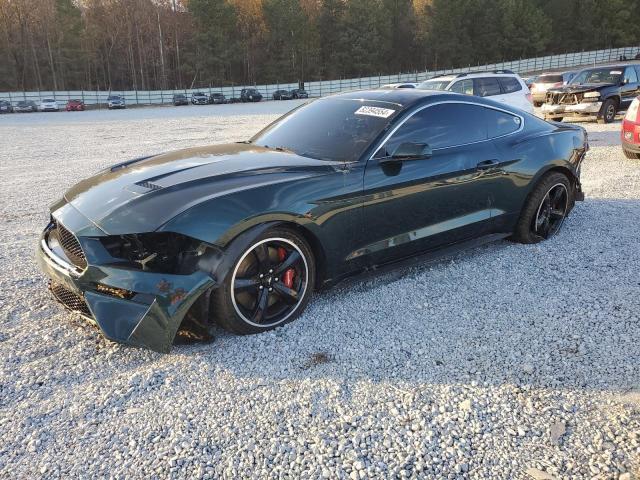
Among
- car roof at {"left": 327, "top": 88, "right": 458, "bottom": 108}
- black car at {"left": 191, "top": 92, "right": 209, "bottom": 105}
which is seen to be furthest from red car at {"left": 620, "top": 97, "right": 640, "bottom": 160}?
black car at {"left": 191, "top": 92, "right": 209, "bottom": 105}

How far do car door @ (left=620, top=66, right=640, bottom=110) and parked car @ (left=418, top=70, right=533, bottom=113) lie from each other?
134 inches

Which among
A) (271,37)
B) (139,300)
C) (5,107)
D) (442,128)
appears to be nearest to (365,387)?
(139,300)

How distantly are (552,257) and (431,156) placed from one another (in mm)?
1640

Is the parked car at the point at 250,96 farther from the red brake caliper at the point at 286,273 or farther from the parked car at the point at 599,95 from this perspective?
the red brake caliper at the point at 286,273

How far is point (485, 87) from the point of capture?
41.9 ft

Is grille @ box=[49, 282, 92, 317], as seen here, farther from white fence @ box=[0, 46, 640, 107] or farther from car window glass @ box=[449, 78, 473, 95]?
white fence @ box=[0, 46, 640, 107]

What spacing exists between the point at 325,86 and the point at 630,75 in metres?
47.9

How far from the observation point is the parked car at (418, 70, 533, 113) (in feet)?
41.4

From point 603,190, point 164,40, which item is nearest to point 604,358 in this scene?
point 603,190

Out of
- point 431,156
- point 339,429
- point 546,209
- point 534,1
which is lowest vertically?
point 339,429

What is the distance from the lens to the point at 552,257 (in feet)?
15.6

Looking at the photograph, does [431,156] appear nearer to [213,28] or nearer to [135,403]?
[135,403]

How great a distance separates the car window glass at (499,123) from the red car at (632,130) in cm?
515

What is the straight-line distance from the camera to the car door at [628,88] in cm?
1449
